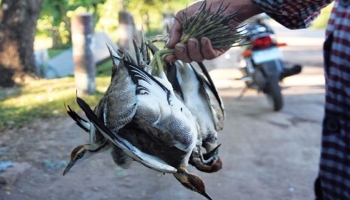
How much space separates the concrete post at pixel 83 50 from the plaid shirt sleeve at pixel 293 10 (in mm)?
5616

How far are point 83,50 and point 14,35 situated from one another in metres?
1.94

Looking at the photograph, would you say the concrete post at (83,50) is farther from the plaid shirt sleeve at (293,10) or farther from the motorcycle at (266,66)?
the plaid shirt sleeve at (293,10)

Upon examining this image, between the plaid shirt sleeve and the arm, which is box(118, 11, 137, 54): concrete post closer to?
the arm

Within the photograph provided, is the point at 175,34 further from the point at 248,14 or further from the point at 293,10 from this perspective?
the point at 293,10

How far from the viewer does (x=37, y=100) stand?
23.2 feet

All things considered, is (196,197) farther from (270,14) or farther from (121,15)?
(121,15)

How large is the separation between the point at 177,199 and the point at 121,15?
254 inches

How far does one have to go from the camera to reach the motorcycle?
688 cm

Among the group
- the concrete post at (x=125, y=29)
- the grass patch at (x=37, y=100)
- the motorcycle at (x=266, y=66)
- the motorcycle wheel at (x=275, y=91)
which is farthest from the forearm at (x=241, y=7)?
the concrete post at (x=125, y=29)

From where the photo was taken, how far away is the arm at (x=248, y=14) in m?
1.61

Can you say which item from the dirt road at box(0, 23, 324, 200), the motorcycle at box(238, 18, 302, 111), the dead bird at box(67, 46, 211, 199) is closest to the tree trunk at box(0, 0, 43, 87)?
the dirt road at box(0, 23, 324, 200)

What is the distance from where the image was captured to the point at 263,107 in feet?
23.8

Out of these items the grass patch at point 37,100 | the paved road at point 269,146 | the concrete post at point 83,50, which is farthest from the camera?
the concrete post at point 83,50

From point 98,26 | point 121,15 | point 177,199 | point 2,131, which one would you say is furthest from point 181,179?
point 98,26
